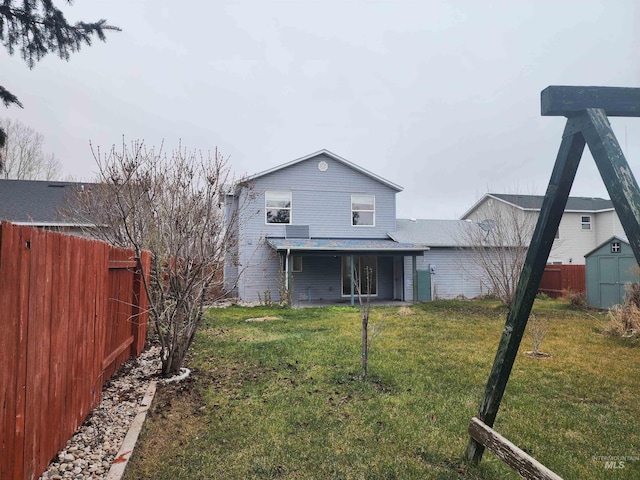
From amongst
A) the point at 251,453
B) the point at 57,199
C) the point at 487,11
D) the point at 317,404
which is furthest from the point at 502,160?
the point at 57,199

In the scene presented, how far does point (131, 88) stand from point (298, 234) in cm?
948

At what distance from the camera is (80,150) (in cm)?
2070

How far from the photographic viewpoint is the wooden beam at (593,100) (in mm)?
2465

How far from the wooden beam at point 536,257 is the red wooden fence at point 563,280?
1711cm

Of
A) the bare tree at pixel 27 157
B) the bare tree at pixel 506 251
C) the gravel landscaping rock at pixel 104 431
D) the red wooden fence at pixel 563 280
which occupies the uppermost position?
the bare tree at pixel 27 157

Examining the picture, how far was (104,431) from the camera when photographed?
3775 millimetres

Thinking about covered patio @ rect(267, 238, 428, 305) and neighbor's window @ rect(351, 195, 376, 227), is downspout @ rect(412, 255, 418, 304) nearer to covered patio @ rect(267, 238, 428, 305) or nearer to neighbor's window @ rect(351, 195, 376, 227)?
covered patio @ rect(267, 238, 428, 305)

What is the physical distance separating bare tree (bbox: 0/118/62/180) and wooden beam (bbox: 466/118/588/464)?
27.8m

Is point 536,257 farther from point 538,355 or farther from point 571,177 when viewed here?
point 538,355

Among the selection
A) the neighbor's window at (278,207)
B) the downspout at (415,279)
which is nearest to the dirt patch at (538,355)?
the downspout at (415,279)

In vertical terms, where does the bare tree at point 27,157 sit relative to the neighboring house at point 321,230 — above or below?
above

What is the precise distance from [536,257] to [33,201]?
21.6 metres

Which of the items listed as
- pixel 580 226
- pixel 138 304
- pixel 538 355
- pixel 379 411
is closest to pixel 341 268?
pixel 538 355

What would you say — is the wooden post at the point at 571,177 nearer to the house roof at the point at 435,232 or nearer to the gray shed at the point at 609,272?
the gray shed at the point at 609,272
